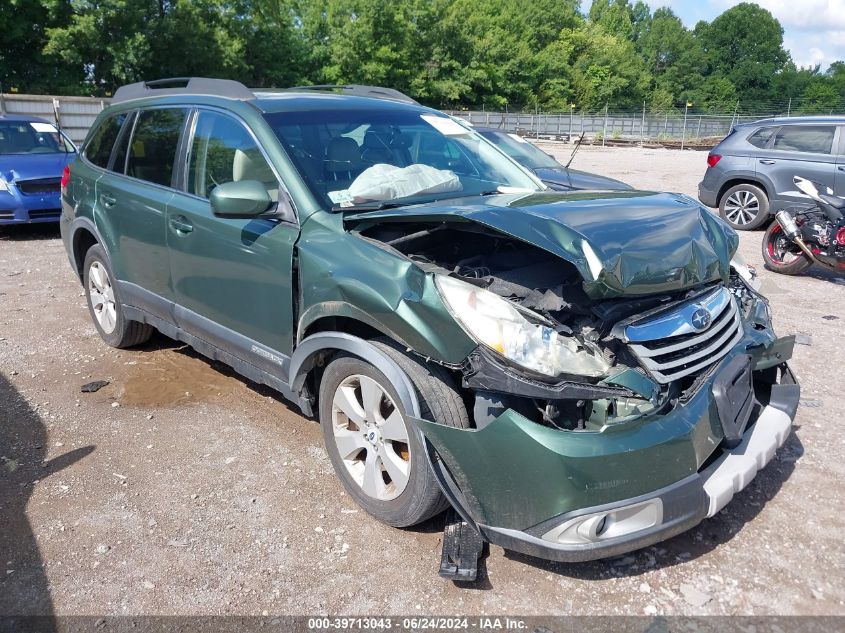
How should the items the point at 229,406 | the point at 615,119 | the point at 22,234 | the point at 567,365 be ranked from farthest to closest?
1. the point at 615,119
2. the point at 22,234
3. the point at 229,406
4. the point at 567,365

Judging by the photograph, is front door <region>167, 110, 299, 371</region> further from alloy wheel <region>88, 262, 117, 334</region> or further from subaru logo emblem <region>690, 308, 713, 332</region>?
subaru logo emblem <region>690, 308, 713, 332</region>

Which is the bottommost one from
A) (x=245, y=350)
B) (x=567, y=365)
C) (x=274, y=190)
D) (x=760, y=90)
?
(x=245, y=350)

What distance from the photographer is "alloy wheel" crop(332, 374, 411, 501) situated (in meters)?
2.97

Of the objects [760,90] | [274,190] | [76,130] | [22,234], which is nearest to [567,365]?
[274,190]

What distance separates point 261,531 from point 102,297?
3043mm

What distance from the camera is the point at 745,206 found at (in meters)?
10.9

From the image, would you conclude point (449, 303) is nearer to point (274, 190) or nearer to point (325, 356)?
point (325, 356)

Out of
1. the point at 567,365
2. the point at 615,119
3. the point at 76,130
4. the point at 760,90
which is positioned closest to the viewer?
the point at 567,365

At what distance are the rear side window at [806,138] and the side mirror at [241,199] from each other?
9.63m

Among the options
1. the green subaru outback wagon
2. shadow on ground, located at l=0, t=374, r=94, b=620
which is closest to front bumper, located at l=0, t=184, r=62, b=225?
shadow on ground, located at l=0, t=374, r=94, b=620

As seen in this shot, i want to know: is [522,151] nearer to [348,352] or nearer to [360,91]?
[360,91]

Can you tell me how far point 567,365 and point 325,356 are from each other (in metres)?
1.28

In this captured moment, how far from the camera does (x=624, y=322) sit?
2.72 meters

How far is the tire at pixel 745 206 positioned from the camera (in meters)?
10.6
